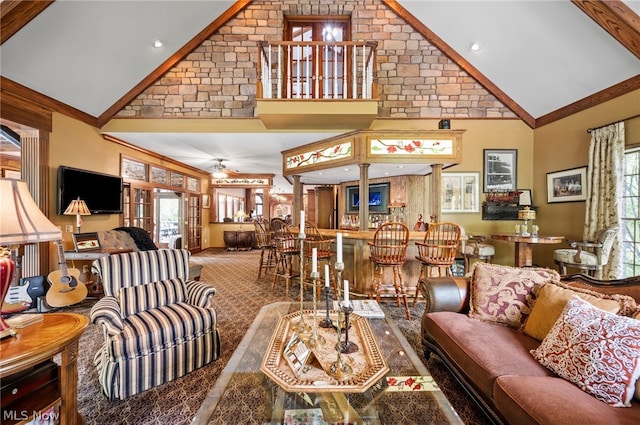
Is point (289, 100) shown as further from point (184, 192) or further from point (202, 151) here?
point (184, 192)

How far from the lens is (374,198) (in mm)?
6336

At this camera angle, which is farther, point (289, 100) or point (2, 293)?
point (289, 100)

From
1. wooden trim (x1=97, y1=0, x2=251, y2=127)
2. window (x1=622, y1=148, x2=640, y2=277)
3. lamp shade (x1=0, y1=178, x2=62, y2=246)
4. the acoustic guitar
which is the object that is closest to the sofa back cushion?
lamp shade (x1=0, y1=178, x2=62, y2=246)

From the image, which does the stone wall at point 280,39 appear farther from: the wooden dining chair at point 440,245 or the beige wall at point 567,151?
the wooden dining chair at point 440,245

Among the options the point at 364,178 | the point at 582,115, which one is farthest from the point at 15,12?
the point at 582,115

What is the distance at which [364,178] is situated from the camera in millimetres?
4066

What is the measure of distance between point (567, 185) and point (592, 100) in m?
1.32

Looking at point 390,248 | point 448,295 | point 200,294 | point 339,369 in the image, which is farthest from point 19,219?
point 390,248

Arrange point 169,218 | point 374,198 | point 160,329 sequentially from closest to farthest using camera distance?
point 160,329
point 374,198
point 169,218

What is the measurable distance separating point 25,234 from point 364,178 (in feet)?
11.7

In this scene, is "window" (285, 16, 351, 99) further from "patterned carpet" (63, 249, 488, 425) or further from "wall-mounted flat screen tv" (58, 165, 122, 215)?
"wall-mounted flat screen tv" (58, 165, 122, 215)

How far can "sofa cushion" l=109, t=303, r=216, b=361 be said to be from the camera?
1764mm

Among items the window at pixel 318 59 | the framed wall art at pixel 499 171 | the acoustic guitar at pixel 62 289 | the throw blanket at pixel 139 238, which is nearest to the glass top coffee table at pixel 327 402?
the acoustic guitar at pixel 62 289

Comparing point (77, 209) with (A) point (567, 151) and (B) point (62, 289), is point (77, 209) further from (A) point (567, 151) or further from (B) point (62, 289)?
(A) point (567, 151)
